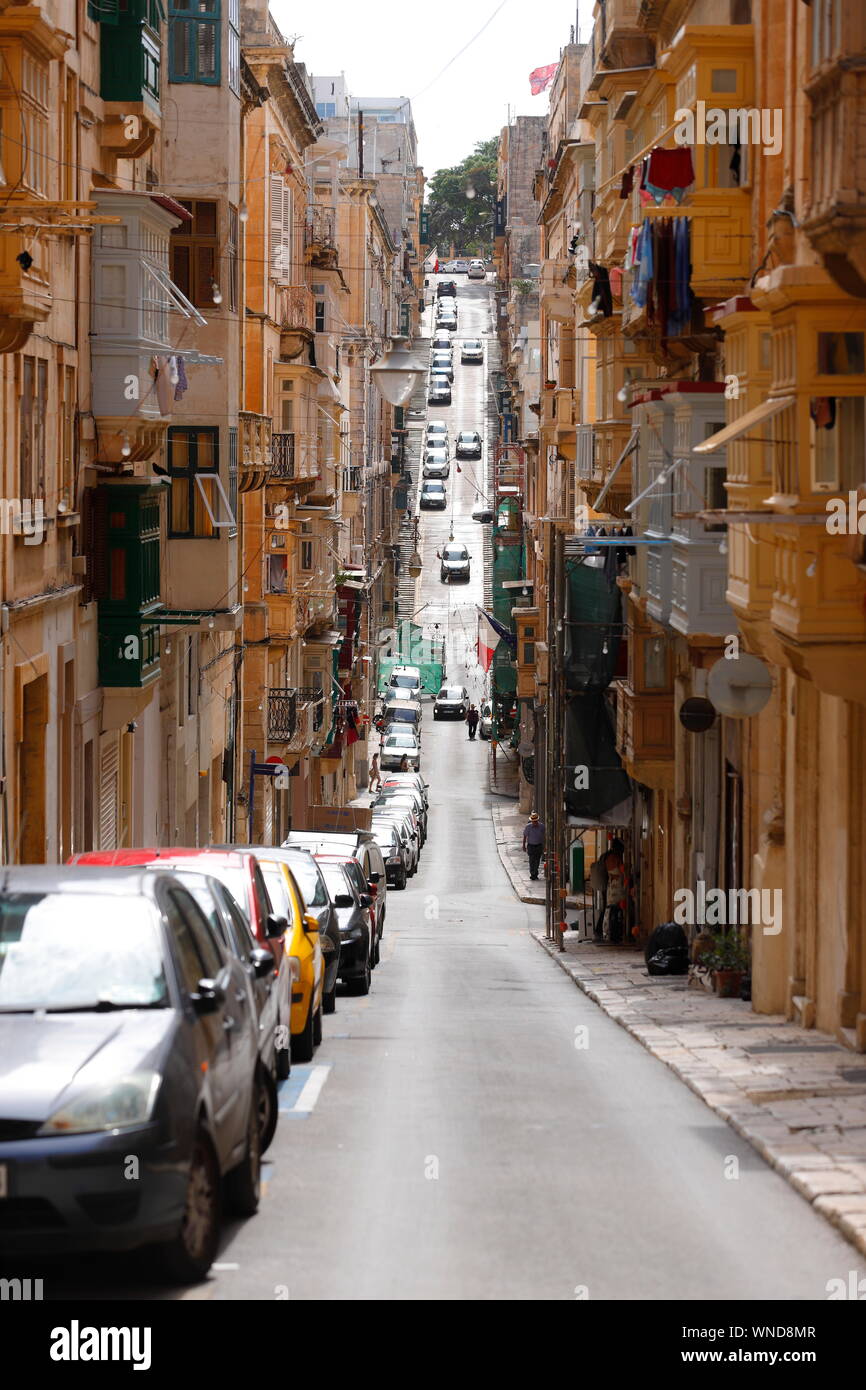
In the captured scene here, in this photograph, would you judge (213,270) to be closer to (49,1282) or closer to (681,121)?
(681,121)

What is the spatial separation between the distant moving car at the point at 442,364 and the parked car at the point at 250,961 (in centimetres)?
12774

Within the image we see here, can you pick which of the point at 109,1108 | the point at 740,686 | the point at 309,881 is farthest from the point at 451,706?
the point at 109,1108

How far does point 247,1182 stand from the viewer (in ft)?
30.3

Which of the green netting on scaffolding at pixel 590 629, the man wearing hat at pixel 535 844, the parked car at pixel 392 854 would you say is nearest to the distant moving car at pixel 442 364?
the parked car at pixel 392 854

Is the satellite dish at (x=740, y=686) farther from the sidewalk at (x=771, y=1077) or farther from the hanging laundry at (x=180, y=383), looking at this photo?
the hanging laundry at (x=180, y=383)

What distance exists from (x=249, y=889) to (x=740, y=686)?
6.76 metres

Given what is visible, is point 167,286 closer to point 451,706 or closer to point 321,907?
point 321,907

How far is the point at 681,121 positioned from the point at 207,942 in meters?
16.4

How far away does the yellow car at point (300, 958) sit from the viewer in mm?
15656

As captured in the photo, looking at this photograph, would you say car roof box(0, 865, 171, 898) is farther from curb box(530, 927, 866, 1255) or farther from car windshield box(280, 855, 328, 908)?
car windshield box(280, 855, 328, 908)

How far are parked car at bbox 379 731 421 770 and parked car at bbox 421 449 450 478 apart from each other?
4430 centimetres

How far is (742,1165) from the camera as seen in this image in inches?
446

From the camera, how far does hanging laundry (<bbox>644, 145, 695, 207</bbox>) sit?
23375 millimetres

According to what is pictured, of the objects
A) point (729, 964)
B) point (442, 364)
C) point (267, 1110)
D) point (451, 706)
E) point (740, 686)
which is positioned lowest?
point (451, 706)
